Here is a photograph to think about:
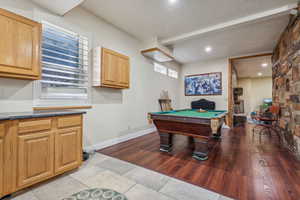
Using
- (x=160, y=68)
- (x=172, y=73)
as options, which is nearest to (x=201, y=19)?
(x=160, y=68)

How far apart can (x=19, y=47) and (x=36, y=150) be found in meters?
1.32

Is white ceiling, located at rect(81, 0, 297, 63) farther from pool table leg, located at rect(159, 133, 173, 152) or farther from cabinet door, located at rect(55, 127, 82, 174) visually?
pool table leg, located at rect(159, 133, 173, 152)

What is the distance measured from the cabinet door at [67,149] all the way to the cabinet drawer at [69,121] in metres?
0.06

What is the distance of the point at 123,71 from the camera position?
3232 millimetres

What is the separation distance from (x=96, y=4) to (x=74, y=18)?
0.51m

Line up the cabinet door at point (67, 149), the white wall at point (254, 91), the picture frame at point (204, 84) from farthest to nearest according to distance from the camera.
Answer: the white wall at point (254, 91)
the picture frame at point (204, 84)
the cabinet door at point (67, 149)

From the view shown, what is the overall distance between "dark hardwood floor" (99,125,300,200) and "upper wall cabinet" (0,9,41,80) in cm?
201

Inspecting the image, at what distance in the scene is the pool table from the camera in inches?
90.2

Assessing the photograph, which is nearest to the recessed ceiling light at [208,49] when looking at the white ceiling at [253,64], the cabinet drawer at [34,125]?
the white ceiling at [253,64]

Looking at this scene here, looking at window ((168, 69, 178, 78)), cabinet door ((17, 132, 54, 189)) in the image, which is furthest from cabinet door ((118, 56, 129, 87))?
window ((168, 69, 178, 78))

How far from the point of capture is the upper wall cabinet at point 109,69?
9.20 ft

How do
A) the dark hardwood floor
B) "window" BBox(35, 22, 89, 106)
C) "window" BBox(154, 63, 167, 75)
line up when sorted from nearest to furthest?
the dark hardwood floor
"window" BBox(35, 22, 89, 106)
"window" BBox(154, 63, 167, 75)

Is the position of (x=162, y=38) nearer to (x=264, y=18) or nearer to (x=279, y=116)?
(x=264, y=18)

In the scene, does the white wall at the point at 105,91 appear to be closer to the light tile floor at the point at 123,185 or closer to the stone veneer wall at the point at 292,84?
the light tile floor at the point at 123,185
